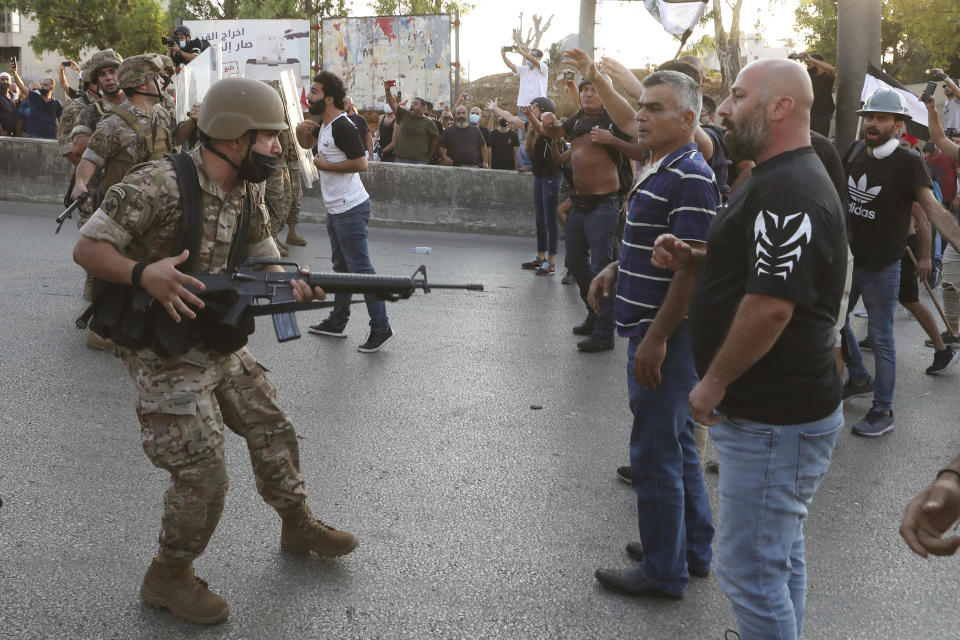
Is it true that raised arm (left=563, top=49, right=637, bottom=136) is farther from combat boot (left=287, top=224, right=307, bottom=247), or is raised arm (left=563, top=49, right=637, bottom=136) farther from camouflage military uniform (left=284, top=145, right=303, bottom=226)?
combat boot (left=287, top=224, right=307, bottom=247)

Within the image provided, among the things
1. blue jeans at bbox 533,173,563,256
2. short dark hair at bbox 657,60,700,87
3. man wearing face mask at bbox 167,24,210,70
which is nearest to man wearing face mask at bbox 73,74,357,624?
short dark hair at bbox 657,60,700,87

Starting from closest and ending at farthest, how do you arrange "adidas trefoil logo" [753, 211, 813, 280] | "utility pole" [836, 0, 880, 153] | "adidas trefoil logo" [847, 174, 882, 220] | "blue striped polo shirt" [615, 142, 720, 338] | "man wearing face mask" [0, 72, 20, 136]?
"adidas trefoil logo" [753, 211, 813, 280] < "blue striped polo shirt" [615, 142, 720, 338] < "adidas trefoil logo" [847, 174, 882, 220] < "utility pole" [836, 0, 880, 153] < "man wearing face mask" [0, 72, 20, 136]

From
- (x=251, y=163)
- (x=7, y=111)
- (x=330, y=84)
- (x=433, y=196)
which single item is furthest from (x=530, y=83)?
(x=251, y=163)

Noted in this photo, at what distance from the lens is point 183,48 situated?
12.2 metres

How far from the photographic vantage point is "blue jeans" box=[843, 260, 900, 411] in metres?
5.62

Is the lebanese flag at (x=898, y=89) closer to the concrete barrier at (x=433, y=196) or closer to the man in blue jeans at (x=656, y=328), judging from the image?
the man in blue jeans at (x=656, y=328)

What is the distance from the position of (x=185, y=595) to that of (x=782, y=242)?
88.8 inches

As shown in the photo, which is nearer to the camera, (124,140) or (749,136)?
(749,136)

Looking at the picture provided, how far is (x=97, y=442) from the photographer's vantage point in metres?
4.77

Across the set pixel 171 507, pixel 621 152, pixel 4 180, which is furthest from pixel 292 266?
pixel 4 180

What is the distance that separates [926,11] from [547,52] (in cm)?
1653

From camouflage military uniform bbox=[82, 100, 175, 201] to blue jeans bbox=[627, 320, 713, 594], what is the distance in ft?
15.4

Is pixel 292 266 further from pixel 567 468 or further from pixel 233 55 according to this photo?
pixel 233 55

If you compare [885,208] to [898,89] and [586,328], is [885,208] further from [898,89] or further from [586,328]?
[586,328]
